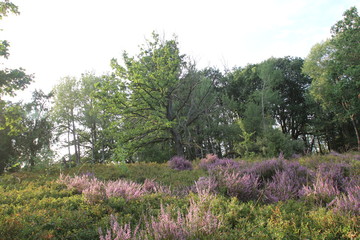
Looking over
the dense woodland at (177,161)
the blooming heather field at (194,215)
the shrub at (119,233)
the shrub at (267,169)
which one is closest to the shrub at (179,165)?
the dense woodland at (177,161)

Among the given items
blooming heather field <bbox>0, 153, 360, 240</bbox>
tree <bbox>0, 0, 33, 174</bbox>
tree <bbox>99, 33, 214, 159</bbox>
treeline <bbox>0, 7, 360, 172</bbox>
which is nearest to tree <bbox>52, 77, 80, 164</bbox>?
treeline <bbox>0, 7, 360, 172</bbox>

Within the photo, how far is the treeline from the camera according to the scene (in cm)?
1414

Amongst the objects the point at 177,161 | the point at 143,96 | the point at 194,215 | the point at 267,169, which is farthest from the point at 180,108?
the point at 194,215

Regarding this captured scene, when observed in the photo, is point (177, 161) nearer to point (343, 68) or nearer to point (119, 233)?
point (119, 233)

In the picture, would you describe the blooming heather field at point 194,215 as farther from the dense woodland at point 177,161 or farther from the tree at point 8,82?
the tree at point 8,82

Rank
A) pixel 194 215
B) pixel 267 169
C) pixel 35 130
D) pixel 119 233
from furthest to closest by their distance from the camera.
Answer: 1. pixel 35 130
2. pixel 267 169
3. pixel 194 215
4. pixel 119 233

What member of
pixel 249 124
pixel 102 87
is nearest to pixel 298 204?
pixel 102 87

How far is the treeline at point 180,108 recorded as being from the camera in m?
14.1

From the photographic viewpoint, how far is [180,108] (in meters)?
15.6

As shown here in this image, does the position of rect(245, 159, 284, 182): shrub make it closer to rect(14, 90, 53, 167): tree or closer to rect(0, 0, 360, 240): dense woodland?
rect(0, 0, 360, 240): dense woodland

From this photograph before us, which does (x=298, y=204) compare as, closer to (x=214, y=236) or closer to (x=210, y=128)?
(x=214, y=236)

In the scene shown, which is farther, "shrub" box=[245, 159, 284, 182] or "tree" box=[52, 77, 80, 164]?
"tree" box=[52, 77, 80, 164]

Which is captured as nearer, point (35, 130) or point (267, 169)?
point (267, 169)

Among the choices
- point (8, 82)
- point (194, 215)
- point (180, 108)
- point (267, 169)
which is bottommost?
point (267, 169)
